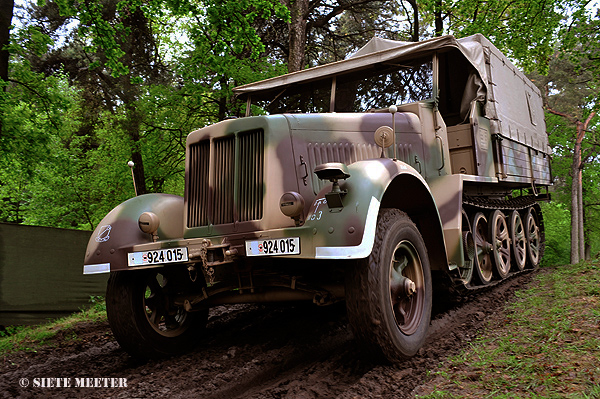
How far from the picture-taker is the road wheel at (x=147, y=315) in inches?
165

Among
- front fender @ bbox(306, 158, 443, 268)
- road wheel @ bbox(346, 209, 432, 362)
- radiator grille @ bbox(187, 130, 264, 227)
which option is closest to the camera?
front fender @ bbox(306, 158, 443, 268)

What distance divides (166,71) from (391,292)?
11635 millimetres

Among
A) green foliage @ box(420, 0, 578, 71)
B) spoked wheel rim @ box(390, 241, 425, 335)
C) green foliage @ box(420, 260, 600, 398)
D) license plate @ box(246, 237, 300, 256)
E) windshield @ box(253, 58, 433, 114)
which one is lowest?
green foliage @ box(420, 260, 600, 398)

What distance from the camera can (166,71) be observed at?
13.6 meters

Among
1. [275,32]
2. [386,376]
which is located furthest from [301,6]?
[386,376]

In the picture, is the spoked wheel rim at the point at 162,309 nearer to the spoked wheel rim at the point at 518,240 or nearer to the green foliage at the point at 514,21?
the spoked wheel rim at the point at 518,240

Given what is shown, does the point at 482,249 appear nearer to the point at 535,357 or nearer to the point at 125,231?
the point at 535,357

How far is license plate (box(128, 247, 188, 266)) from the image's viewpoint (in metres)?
3.74

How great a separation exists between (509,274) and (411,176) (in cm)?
400

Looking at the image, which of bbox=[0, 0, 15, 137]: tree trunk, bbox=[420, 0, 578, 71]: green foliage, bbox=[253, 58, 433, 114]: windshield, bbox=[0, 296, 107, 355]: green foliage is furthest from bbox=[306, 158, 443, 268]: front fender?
bbox=[420, 0, 578, 71]: green foliage

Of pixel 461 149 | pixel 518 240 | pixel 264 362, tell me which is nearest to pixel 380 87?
pixel 461 149

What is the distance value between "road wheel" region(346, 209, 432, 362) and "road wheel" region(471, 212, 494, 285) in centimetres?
243

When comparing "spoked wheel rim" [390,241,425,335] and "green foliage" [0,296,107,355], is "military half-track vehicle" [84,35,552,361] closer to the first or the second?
"spoked wheel rim" [390,241,425,335]

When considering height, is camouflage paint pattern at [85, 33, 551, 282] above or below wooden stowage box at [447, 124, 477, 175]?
below
